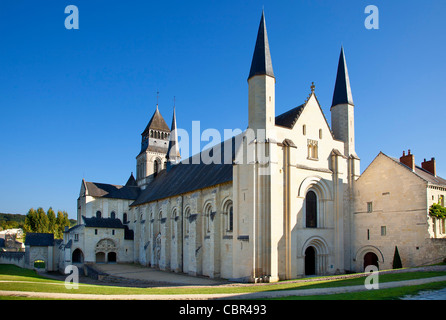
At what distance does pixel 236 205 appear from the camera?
28.5 m

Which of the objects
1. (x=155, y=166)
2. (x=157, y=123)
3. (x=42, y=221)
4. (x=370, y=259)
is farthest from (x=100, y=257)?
(x=370, y=259)

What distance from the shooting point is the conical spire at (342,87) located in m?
33.9

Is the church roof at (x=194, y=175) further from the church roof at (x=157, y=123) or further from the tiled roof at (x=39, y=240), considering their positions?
the tiled roof at (x=39, y=240)

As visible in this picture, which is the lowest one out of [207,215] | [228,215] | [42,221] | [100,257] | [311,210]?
[100,257]

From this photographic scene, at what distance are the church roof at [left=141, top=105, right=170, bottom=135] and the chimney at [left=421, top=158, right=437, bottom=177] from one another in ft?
148

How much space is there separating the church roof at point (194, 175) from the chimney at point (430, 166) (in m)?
16.7

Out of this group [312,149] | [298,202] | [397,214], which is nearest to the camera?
[397,214]

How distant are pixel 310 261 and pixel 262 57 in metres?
17.6

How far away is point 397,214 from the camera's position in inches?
1125

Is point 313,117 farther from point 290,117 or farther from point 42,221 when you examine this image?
point 42,221

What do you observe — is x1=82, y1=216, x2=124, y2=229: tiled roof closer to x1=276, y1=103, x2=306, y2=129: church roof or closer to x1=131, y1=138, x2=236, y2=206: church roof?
x1=131, y1=138, x2=236, y2=206: church roof

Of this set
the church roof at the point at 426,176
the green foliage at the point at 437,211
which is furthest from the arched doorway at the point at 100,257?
the green foliage at the point at 437,211

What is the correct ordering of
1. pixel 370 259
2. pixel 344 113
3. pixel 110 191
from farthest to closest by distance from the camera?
pixel 110 191
pixel 344 113
pixel 370 259
